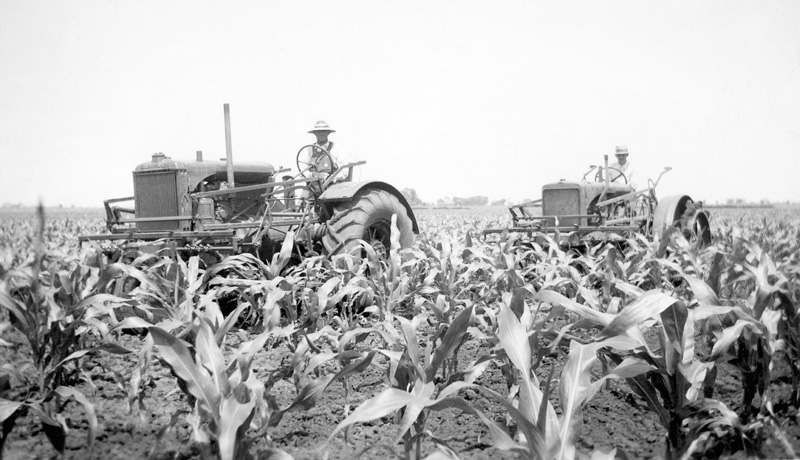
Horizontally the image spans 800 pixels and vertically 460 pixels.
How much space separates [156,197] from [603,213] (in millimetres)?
6100

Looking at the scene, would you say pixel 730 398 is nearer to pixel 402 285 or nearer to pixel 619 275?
pixel 619 275

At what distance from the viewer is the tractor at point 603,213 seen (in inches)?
269

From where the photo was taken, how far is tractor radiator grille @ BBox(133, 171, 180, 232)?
549cm

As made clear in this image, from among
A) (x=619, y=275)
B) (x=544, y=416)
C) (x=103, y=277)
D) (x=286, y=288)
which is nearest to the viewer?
(x=544, y=416)

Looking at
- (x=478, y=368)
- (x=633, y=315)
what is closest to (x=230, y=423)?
(x=478, y=368)

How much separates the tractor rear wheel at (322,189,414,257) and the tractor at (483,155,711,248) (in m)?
1.60

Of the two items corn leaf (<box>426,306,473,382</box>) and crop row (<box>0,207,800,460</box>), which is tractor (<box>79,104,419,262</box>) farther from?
corn leaf (<box>426,306,473,382</box>)

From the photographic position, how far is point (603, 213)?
25.6ft

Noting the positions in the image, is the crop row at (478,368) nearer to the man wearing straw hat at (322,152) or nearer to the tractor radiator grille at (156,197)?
the tractor radiator grille at (156,197)

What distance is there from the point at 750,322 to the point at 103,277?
3.14 m

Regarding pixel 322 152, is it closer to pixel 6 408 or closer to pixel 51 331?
pixel 51 331

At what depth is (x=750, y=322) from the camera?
6.38ft

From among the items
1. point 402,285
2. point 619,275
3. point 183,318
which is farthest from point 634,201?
point 183,318

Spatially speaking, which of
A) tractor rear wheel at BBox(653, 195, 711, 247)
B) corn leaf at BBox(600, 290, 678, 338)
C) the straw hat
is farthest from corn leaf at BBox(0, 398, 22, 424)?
tractor rear wheel at BBox(653, 195, 711, 247)
